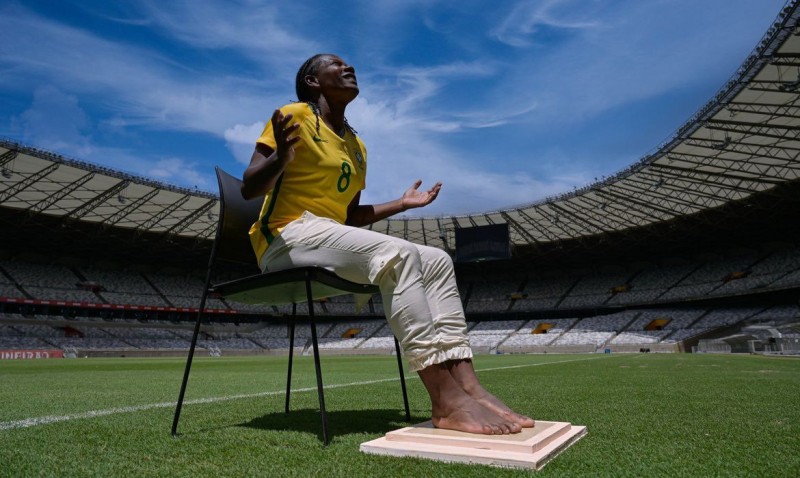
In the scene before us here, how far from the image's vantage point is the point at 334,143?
2979 mm

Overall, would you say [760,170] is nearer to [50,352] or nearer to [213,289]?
[213,289]

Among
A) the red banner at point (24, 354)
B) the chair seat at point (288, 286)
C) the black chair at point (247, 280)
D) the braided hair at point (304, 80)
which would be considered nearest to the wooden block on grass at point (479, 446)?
the black chair at point (247, 280)

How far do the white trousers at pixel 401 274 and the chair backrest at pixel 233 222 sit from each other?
51 centimetres

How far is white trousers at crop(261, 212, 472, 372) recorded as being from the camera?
2389mm

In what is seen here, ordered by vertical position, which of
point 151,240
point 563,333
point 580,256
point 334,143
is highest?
point 151,240

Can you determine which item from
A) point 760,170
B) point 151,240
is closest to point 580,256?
point 760,170

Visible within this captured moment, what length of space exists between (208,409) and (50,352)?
1287 inches

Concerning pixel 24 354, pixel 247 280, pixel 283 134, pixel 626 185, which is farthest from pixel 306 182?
pixel 24 354

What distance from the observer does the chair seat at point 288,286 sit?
2.56 meters

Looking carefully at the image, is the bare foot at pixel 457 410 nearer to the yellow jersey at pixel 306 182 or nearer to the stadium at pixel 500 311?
the stadium at pixel 500 311

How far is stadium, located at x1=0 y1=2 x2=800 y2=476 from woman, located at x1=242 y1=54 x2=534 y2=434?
459 mm

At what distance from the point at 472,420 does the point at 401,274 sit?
2.37 feet

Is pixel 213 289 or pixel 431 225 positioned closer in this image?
pixel 213 289

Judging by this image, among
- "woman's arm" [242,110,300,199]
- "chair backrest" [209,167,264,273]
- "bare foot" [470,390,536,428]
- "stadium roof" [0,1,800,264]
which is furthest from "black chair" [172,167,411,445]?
"stadium roof" [0,1,800,264]
